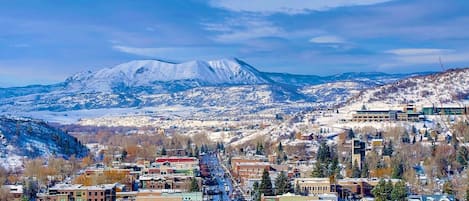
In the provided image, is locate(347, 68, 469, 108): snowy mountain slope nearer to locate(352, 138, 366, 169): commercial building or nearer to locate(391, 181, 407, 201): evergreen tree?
locate(352, 138, 366, 169): commercial building

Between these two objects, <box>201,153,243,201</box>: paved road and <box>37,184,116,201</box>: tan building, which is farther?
<box>201,153,243,201</box>: paved road

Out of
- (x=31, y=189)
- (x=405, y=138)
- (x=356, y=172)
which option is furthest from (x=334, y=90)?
(x=31, y=189)

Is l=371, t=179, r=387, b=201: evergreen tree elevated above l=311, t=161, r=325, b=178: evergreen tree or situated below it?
below

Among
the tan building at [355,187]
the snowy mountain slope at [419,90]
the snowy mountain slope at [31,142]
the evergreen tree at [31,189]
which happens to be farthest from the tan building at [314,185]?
the snowy mountain slope at [419,90]

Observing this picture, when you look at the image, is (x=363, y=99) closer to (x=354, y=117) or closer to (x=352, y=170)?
(x=354, y=117)

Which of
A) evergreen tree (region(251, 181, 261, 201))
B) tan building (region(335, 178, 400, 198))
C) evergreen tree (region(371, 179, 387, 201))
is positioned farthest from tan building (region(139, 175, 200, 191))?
evergreen tree (region(371, 179, 387, 201))

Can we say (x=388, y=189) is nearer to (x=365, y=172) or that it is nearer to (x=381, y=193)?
(x=381, y=193)

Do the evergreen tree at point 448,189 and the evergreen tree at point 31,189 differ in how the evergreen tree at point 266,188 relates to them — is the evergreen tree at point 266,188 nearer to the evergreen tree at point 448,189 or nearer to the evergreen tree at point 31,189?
the evergreen tree at point 448,189
